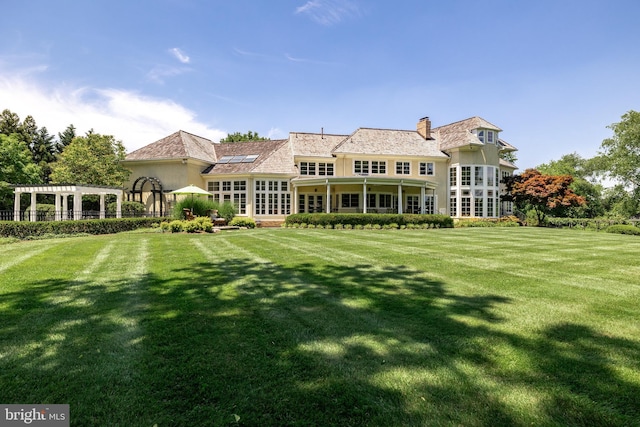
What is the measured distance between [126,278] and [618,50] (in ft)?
63.6

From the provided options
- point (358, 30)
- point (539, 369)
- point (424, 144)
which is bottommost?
point (539, 369)

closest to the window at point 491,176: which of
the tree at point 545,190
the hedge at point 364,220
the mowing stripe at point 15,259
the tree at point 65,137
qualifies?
the tree at point 545,190

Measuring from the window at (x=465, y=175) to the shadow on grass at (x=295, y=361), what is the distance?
27.1 meters

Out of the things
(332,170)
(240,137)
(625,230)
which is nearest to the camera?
(625,230)

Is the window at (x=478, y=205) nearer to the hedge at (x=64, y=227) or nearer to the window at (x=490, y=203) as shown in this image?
the window at (x=490, y=203)

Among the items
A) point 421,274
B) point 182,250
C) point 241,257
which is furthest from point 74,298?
point 421,274

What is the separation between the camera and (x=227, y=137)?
52562 mm

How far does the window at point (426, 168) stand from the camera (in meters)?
30.3

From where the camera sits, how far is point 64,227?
15.7 meters

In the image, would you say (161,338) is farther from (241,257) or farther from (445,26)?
(445,26)

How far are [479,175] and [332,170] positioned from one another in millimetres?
13428

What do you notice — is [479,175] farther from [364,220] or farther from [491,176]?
[364,220]

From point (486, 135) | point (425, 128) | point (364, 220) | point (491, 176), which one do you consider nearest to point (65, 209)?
point (364, 220)

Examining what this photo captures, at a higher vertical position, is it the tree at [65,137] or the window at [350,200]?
the tree at [65,137]
